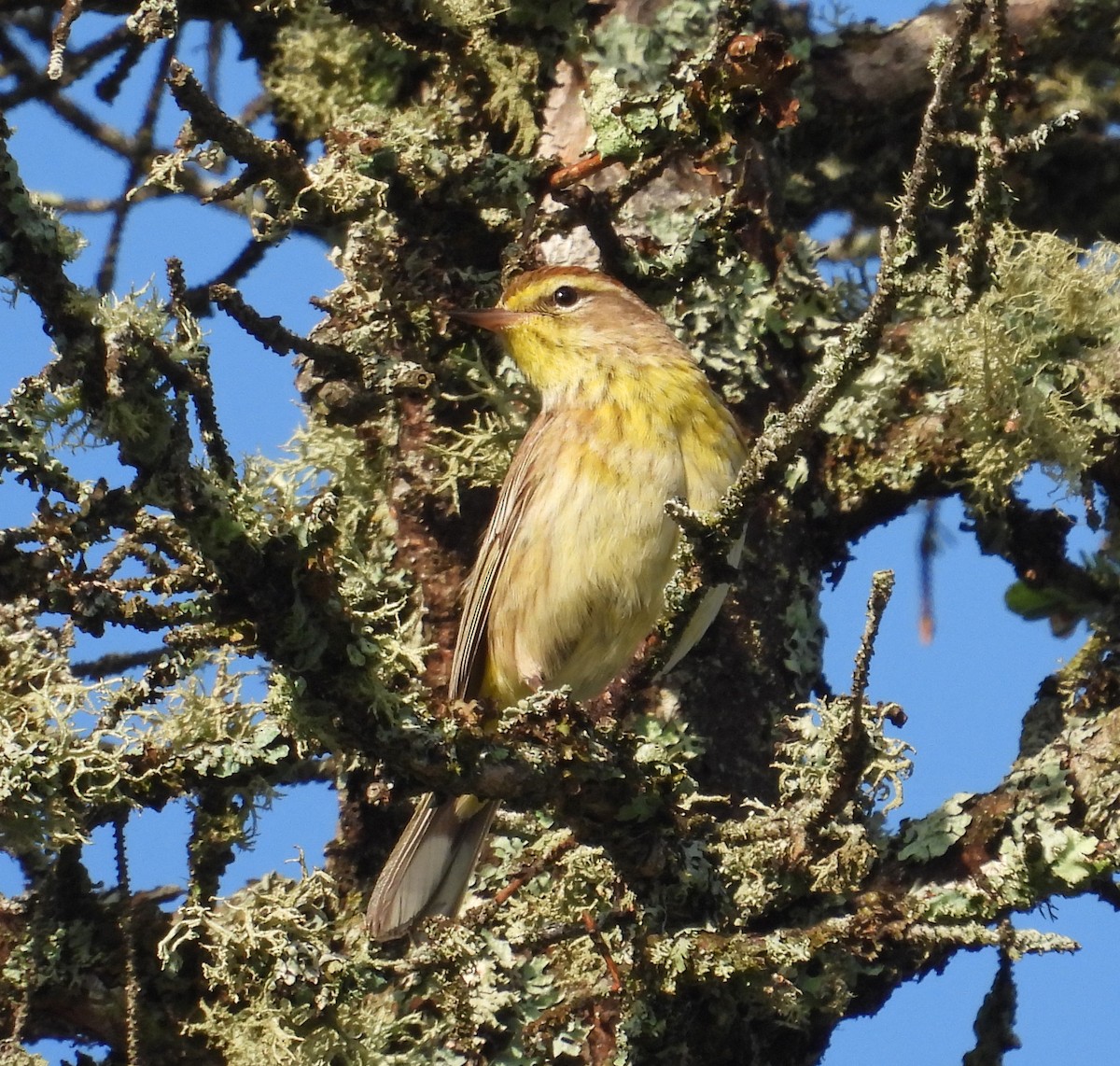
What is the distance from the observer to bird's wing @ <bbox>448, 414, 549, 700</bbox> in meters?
4.48

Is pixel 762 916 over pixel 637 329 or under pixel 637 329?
under

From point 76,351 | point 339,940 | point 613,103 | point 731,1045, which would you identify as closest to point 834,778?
point 731,1045

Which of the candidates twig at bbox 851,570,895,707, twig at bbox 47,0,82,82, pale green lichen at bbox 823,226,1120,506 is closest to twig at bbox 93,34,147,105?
twig at bbox 47,0,82,82

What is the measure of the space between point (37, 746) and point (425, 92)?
8.62ft

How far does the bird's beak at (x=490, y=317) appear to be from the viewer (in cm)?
465

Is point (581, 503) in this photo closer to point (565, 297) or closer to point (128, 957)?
point (565, 297)

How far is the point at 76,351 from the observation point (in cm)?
260

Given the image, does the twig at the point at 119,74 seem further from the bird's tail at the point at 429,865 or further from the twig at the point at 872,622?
the twig at the point at 872,622

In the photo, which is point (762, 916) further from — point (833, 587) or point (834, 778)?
point (833, 587)

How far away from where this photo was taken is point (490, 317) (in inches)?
183

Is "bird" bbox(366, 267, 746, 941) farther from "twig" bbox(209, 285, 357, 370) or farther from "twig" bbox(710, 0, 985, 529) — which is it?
"twig" bbox(710, 0, 985, 529)

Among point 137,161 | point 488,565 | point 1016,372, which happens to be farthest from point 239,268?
point 1016,372

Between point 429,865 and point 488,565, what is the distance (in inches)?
35.7

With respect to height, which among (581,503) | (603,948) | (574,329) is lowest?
(603,948)
